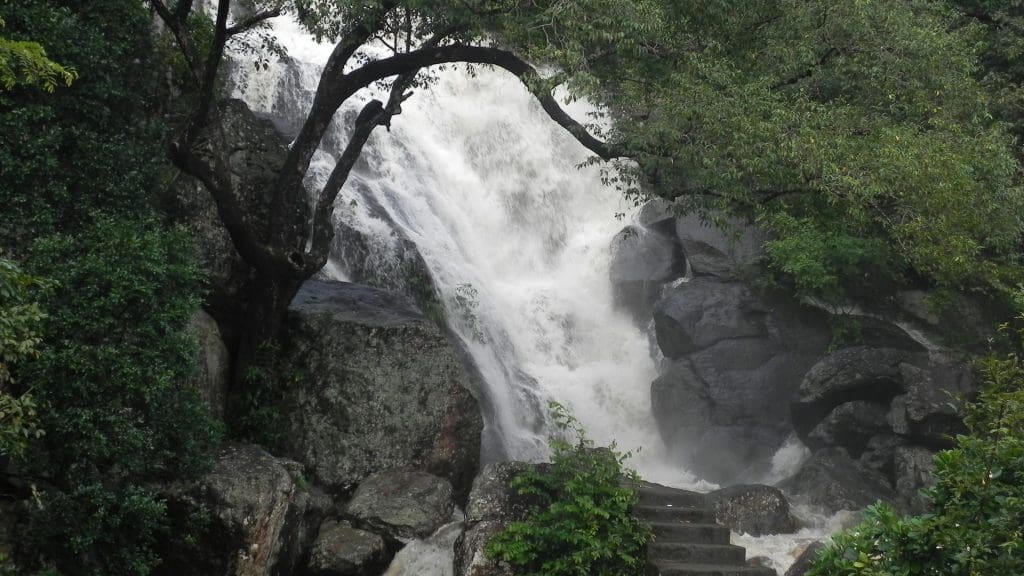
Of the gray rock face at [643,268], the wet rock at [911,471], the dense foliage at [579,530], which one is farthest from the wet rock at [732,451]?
the dense foliage at [579,530]

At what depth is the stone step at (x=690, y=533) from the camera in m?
9.57

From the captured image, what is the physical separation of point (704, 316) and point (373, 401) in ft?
28.0

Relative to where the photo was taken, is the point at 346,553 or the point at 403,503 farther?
the point at 403,503

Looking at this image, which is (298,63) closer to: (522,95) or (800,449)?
(522,95)

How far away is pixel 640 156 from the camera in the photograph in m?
10.4

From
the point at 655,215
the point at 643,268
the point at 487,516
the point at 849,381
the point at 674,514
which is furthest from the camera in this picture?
the point at 655,215

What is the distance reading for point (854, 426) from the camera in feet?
47.1

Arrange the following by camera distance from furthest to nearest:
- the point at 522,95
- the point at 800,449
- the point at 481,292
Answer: the point at 522,95
the point at 481,292
the point at 800,449

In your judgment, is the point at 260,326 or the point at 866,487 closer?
the point at 260,326

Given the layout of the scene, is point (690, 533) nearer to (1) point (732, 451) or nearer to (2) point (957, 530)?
(2) point (957, 530)

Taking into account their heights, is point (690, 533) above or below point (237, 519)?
above

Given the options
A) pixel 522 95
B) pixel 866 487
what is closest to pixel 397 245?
pixel 866 487

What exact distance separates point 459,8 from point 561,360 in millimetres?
9366

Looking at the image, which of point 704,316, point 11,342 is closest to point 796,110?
point 704,316
